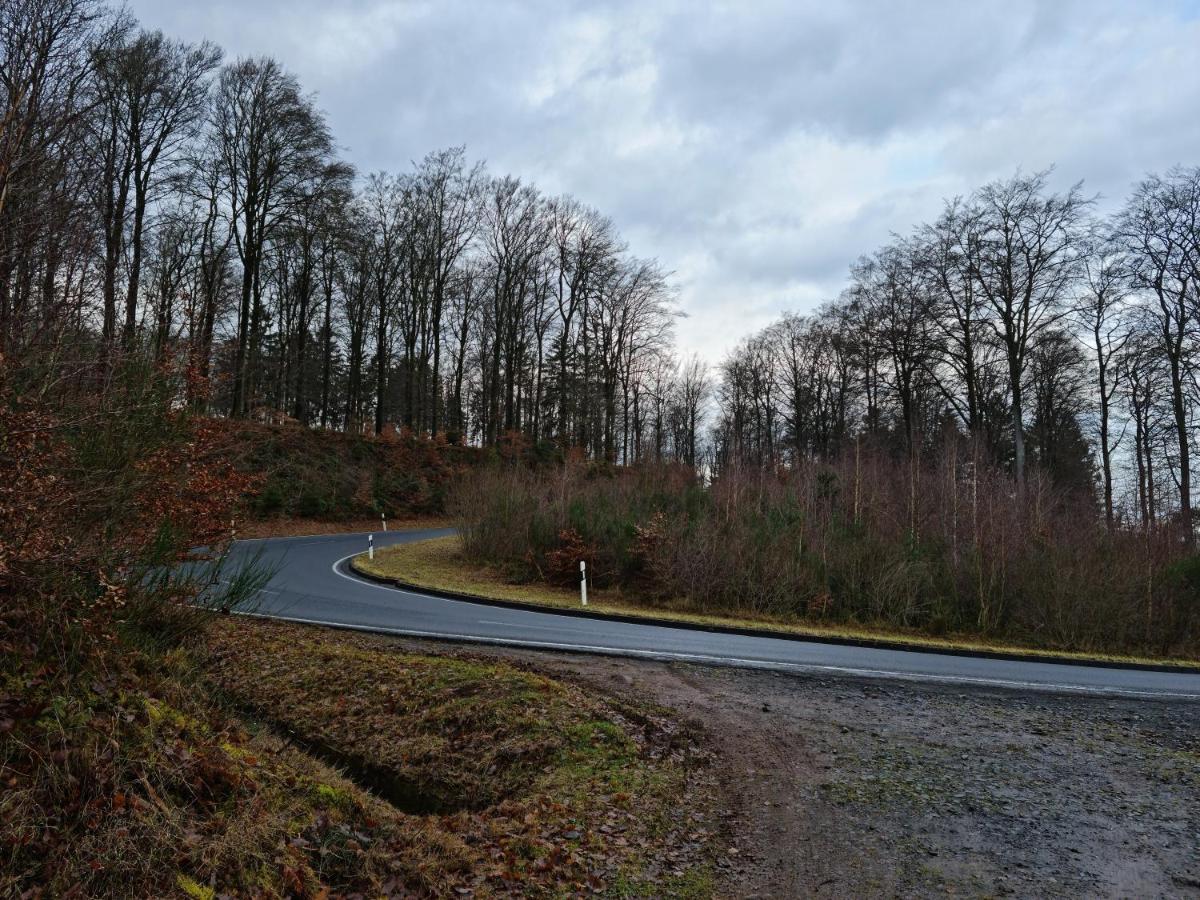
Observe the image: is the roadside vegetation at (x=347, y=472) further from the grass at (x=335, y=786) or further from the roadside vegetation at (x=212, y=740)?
the grass at (x=335, y=786)

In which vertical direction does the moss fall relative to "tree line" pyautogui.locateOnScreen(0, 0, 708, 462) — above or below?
below

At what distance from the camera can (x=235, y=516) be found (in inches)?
372

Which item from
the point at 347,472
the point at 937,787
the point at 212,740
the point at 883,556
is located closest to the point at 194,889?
the point at 212,740

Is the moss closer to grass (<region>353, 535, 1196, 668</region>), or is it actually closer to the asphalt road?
the asphalt road

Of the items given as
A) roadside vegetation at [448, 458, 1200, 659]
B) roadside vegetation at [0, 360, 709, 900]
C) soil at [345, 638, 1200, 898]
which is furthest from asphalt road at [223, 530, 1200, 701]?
roadside vegetation at [448, 458, 1200, 659]

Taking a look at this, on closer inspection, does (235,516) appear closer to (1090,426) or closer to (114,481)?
(114,481)

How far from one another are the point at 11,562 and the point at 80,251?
11.4 ft

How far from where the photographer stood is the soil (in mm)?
4812

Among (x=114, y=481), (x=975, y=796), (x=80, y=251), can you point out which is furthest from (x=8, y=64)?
(x=975, y=796)

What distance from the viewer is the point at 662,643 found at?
12.5m

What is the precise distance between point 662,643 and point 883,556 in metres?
9.08

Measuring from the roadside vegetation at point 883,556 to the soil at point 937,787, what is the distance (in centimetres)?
854

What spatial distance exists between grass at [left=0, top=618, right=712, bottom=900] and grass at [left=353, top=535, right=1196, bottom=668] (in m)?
8.71

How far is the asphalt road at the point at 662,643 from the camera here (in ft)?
36.0
